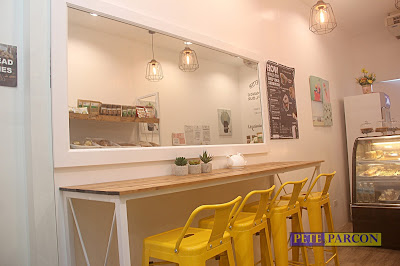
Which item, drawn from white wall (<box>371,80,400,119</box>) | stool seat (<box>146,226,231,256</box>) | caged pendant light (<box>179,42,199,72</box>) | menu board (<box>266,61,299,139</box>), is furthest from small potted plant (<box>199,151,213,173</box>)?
white wall (<box>371,80,400,119</box>)

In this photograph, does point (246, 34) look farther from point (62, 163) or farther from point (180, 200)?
point (62, 163)

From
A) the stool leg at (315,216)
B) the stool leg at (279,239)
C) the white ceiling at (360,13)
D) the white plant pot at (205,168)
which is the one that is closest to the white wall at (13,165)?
the white plant pot at (205,168)

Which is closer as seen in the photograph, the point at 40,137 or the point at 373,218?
the point at 40,137

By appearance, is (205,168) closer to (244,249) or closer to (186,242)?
(244,249)

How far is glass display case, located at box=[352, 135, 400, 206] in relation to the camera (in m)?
3.82

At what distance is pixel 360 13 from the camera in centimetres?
496

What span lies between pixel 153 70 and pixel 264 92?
147 centimetres

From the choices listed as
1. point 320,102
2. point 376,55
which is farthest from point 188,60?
point 376,55

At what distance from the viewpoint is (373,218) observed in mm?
3783

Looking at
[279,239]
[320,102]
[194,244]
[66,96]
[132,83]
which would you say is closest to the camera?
[194,244]

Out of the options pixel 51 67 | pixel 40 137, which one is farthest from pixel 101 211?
pixel 51 67

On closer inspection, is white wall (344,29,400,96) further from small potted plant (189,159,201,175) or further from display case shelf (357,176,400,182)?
small potted plant (189,159,201,175)

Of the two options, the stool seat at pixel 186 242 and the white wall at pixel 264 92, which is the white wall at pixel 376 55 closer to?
the white wall at pixel 264 92

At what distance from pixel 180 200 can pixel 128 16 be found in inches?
52.8
